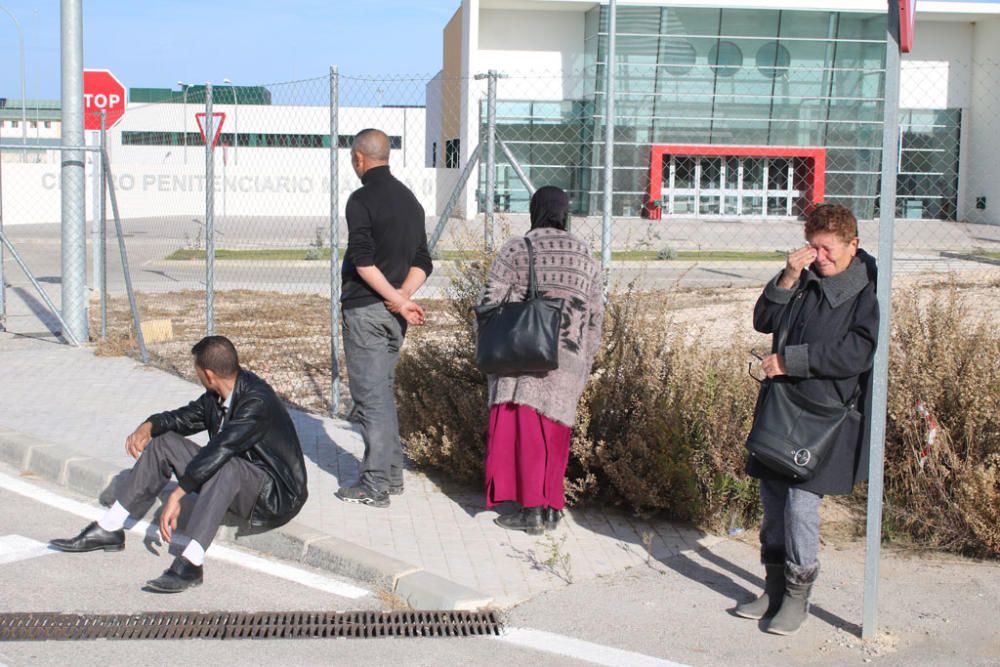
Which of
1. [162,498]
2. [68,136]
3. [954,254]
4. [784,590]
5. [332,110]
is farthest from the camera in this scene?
[954,254]

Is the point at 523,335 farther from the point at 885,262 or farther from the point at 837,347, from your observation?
the point at 885,262

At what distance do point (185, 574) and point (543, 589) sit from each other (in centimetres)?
159

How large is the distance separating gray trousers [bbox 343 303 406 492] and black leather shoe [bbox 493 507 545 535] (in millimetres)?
806

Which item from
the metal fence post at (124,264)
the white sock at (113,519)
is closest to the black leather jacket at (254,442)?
the white sock at (113,519)

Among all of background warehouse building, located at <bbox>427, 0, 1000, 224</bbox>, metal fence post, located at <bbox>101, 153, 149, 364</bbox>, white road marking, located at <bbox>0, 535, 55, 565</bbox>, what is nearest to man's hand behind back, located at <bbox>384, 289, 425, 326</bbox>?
white road marking, located at <bbox>0, 535, 55, 565</bbox>

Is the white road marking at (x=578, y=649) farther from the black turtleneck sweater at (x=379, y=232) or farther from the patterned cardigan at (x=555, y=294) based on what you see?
the black turtleneck sweater at (x=379, y=232)

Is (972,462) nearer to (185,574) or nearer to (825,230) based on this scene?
(825,230)

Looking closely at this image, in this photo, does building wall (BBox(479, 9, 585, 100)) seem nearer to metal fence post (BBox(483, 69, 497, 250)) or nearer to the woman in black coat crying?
metal fence post (BBox(483, 69, 497, 250))

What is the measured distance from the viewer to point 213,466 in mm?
5262

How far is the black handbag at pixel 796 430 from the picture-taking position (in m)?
4.38

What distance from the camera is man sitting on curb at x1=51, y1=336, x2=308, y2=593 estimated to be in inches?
207

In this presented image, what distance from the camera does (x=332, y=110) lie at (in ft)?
26.5

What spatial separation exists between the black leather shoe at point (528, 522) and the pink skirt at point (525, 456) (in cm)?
5

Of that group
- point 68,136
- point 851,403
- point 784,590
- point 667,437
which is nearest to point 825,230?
point 851,403
